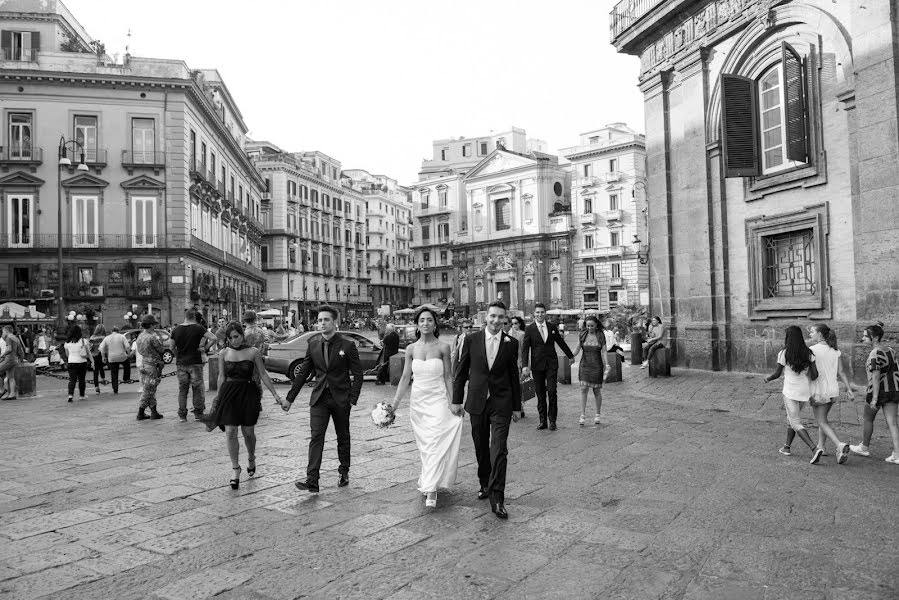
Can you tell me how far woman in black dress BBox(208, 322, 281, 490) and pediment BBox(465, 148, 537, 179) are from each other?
6174 cm

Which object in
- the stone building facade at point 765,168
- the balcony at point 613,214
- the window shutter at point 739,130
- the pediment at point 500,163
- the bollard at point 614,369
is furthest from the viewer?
the pediment at point 500,163

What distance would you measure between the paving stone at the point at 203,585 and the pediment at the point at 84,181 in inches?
1322

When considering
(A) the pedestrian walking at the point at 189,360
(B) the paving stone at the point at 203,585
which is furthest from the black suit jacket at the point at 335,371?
(A) the pedestrian walking at the point at 189,360

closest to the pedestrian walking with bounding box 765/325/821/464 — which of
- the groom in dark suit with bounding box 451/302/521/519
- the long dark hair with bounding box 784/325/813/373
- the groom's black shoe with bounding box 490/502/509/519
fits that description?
the long dark hair with bounding box 784/325/813/373

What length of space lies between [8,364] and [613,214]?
167 feet

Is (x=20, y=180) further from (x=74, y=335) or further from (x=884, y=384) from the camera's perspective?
(x=884, y=384)

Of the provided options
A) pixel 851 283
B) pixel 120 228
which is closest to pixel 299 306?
pixel 120 228

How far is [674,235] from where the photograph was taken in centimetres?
1744

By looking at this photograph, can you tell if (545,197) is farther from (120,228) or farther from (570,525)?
(570,525)

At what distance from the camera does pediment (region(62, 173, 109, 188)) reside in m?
33.4

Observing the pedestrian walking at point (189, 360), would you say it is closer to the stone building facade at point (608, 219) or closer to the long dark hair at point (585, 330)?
the long dark hair at point (585, 330)

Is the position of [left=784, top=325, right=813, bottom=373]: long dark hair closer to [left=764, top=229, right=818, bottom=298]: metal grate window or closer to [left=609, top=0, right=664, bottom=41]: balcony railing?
[left=764, top=229, right=818, bottom=298]: metal grate window

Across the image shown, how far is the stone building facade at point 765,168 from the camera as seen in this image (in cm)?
1199

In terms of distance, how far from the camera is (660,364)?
15.8 m
